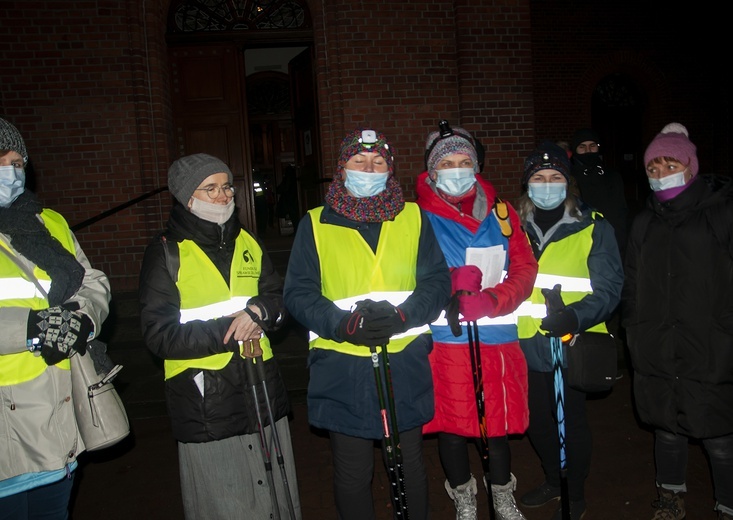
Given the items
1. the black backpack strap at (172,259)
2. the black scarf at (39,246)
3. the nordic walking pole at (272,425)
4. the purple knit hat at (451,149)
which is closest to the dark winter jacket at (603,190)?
the purple knit hat at (451,149)

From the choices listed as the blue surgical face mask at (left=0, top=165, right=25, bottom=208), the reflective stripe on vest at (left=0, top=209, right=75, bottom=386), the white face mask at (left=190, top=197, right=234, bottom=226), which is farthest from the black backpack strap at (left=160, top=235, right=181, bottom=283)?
the blue surgical face mask at (left=0, top=165, right=25, bottom=208)

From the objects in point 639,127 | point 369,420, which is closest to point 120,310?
point 369,420

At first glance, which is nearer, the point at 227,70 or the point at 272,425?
the point at 272,425

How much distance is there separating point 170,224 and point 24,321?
73 centimetres

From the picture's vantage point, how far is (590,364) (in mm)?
2947

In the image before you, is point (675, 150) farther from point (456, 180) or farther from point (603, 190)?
point (603, 190)

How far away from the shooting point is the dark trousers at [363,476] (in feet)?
8.39

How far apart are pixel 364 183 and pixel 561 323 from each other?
1205 mm

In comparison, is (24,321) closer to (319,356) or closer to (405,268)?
(319,356)

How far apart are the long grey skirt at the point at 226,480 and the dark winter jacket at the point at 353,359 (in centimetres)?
39

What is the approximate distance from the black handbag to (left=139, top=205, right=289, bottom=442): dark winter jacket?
5.00 feet

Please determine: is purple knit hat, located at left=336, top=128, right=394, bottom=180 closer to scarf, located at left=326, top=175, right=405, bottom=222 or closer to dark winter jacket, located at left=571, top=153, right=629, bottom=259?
scarf, located at left=326, top=175, right=405, bottom=222

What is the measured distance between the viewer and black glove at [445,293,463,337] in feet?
8.91

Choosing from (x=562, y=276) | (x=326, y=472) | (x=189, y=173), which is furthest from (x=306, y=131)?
(x=562, y=276)
